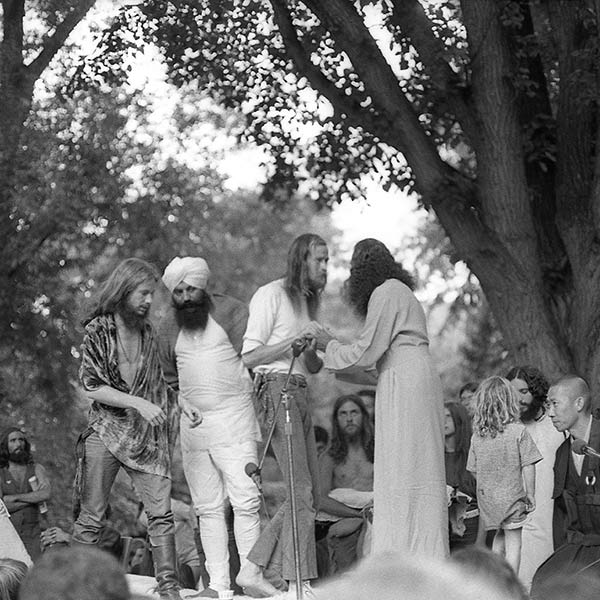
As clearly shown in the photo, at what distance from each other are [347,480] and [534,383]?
5.66ft

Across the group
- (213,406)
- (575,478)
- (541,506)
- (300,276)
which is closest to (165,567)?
(213,406)

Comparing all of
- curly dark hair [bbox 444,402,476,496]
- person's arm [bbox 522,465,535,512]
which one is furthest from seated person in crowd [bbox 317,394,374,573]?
person's arm [bbox 522,465,535,512]

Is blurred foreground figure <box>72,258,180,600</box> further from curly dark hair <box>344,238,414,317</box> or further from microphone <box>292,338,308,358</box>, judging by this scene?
curly dark hair <box>344,238,414,317</box>

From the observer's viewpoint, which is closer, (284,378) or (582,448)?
(582,448)

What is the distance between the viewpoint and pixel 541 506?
9.00 m

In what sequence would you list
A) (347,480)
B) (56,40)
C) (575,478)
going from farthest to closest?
(56,40)
(347,480)
(575,478)

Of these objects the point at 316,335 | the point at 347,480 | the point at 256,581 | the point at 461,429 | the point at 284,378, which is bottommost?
the point at 256,581

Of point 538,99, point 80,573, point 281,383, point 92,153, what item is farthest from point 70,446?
point 80,573

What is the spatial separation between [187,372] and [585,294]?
393cm

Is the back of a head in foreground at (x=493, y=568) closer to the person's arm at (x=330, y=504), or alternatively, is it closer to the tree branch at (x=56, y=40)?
the person's arm at (x=330, y=504)

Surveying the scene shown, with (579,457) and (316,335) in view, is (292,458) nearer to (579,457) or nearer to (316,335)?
(316,335)

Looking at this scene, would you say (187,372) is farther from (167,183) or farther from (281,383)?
(167,183)

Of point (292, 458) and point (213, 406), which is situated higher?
point (213, 406)

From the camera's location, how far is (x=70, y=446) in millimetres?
14734
